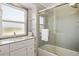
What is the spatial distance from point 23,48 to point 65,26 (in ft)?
1.91

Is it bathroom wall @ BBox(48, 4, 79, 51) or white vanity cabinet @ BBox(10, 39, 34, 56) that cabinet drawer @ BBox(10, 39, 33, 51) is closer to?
white vanity cabinet @ BBox(10, 39, 34, 56)

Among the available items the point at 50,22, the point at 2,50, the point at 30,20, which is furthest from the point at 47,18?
the point at 2,50

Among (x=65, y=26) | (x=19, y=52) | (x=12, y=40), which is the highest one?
(x=65, y=26)

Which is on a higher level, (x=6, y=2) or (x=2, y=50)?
Result: (x=6, y=2)

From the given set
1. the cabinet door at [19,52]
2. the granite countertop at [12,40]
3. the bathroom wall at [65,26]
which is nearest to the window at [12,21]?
the granite countertop at [12,40]

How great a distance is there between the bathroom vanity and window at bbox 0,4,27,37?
84 mm

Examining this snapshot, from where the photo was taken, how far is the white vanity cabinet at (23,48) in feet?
3.34

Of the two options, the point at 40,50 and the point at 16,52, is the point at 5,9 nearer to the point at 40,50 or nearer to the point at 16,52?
the point at 16,52

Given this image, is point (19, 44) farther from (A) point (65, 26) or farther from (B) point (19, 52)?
(A) point (65, 26)

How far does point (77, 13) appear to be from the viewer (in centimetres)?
114

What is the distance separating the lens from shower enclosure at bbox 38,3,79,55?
3.71 feet

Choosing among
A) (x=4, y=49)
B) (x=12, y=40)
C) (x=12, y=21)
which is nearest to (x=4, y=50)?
(x=4, y=49)

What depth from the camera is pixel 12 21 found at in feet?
A: 3.45

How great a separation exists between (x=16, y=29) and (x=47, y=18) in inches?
16.0
